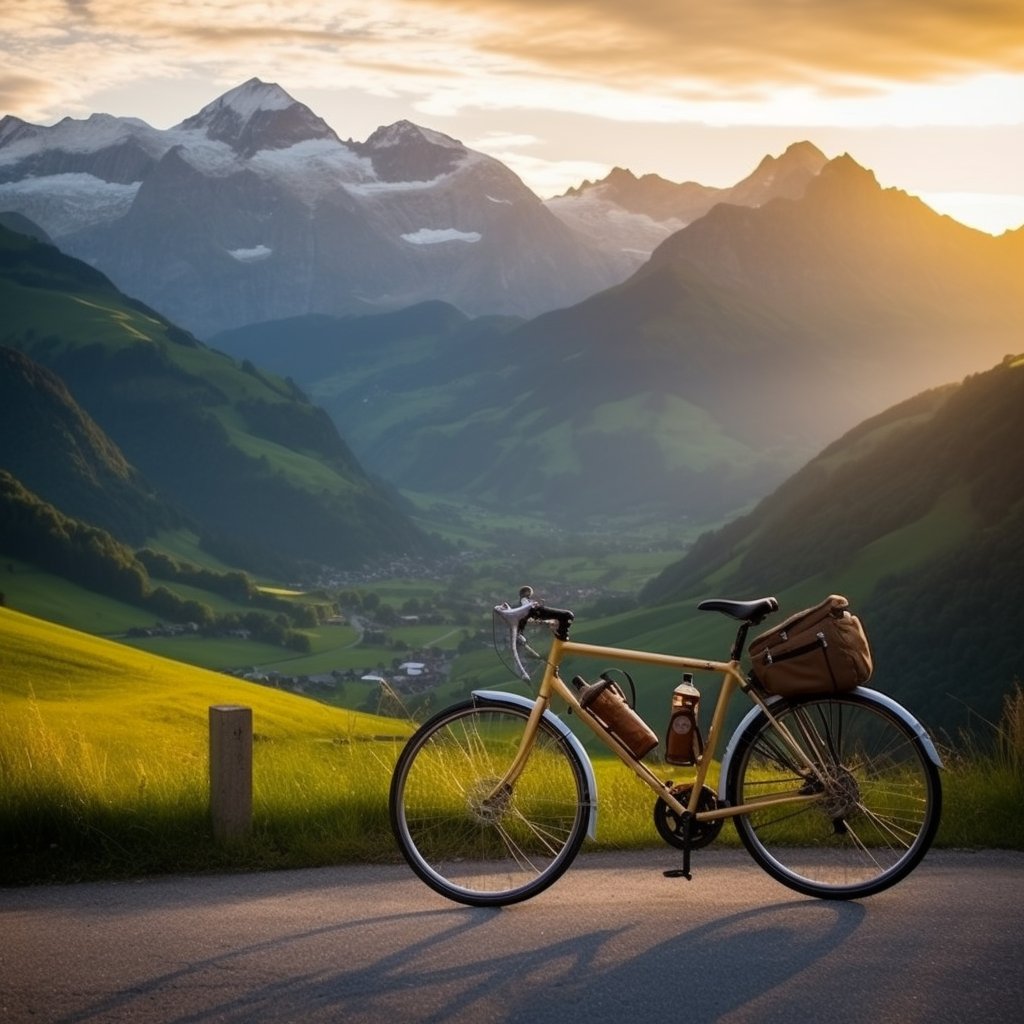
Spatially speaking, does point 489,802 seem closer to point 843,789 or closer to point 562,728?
point 562,728

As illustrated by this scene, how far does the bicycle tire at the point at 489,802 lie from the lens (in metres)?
8.21

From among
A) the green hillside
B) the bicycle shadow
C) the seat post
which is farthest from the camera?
the green hillside

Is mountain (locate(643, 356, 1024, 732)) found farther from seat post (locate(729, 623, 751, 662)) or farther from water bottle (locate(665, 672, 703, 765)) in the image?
water bottle (locate(665, 672, 703, 765))

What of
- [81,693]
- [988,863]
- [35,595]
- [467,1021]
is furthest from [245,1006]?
[35,595]

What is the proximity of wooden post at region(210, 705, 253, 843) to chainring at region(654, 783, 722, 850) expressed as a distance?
298cm

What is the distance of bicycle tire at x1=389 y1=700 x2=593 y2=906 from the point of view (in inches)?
323

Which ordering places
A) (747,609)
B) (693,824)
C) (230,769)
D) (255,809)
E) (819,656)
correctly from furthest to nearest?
(255,809)
(230,769)
(693,824)
(747,609)
(819,656)

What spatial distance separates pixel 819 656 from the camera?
7.91 m

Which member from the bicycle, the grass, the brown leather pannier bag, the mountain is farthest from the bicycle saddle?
the mountain

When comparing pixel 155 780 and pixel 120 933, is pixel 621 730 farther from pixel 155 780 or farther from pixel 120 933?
pixel 155 780

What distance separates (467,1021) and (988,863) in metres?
4.98

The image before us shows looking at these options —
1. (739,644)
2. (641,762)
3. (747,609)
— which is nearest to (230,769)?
(641,762)

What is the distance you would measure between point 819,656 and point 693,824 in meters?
1.26

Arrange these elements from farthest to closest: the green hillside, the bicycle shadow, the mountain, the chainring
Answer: the mountain, the green hillside, the chainring, the bicycle shadow
